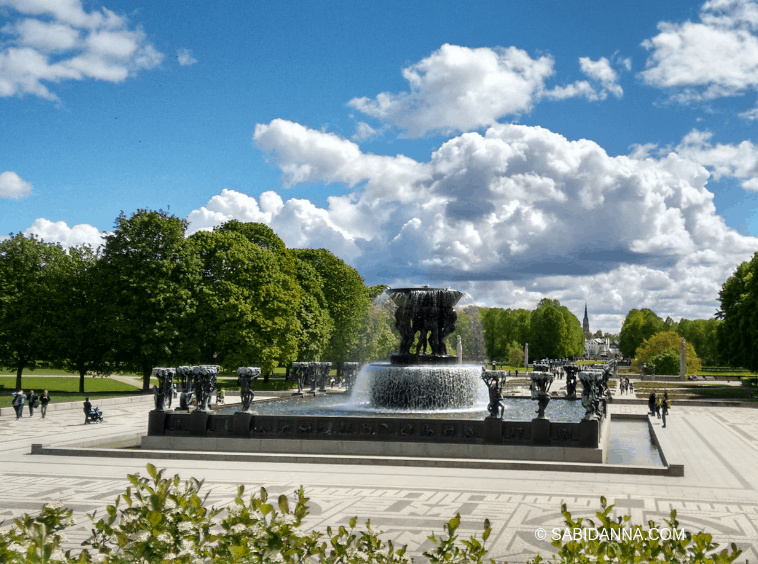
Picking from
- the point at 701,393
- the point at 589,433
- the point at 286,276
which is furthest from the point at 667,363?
the point at 589,433

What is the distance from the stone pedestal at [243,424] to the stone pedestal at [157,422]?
250 centimetres

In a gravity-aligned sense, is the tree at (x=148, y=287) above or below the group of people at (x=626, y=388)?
above

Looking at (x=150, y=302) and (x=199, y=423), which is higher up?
(x=150, y=302)

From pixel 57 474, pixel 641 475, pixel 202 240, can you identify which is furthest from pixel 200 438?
pixel 202 240

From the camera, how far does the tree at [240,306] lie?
48.9m

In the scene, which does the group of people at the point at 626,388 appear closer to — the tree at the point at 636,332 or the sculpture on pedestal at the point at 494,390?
the sculpture on pedestal at the point at 494,390

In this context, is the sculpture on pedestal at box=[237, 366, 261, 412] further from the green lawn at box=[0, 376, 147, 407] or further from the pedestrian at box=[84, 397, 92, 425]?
the green lawn at box=[0, 376, 147, 407]

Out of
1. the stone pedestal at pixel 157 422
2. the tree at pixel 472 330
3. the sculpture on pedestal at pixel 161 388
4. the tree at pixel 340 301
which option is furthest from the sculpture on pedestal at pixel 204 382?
the tree at pixel 340 301

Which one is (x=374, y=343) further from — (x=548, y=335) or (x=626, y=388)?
(x=548, y=335)

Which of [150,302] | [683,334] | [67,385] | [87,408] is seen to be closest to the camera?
[87,408]

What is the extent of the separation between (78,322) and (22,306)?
5.40 meters

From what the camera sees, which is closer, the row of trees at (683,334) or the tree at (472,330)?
the tree at (472,330)

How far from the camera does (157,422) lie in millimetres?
22484

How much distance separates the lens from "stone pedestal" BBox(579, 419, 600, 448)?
765 inches
